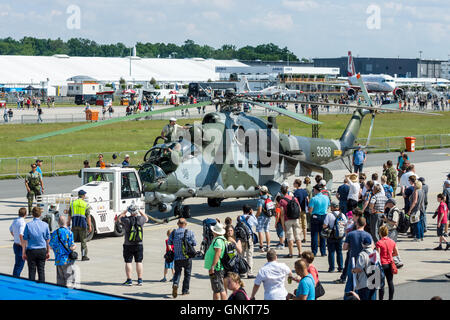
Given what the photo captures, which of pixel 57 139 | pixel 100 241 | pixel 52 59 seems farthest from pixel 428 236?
pixel 52 59

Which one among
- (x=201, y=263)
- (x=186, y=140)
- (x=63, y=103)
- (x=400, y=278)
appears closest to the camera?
(x=400, y=278)

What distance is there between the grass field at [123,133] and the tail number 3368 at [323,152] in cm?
1147

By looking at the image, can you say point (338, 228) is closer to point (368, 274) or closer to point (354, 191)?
point (368, 274)

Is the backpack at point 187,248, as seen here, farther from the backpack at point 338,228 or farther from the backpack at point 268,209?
the backpack at point 268,209

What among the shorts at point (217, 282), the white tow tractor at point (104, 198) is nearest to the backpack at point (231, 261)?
the shorts at point (217, 282)

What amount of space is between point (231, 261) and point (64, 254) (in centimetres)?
320

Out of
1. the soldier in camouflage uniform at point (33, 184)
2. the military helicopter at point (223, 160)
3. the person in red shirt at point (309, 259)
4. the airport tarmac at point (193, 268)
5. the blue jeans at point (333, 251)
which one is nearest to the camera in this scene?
the person in red shirt at point (309, 259)

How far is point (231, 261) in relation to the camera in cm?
1240

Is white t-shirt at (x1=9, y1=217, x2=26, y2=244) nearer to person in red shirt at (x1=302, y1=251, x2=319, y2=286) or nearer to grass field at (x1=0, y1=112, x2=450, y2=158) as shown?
person in red shirt at (x1=302, y1=251, x2=319, y2=286)

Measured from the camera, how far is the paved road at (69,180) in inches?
1128

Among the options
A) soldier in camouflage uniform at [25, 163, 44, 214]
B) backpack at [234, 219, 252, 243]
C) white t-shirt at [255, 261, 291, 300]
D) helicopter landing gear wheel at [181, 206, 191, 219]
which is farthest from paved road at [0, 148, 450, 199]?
white t-shirt at [255, 261, 291, 300]

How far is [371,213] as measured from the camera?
16812 mm

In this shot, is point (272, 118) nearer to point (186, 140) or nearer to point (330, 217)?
point (186, 140)
